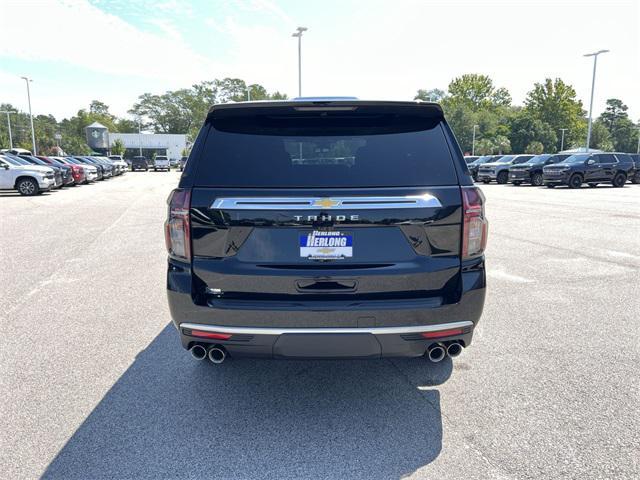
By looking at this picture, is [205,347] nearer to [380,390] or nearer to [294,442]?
[294,442]

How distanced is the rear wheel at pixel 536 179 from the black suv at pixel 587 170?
2.03 metres

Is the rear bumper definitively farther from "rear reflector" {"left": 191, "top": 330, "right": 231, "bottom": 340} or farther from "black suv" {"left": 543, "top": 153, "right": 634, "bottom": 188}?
"black suv" {"left": 543, "top": 153, "right": 634, "bottom": 188}

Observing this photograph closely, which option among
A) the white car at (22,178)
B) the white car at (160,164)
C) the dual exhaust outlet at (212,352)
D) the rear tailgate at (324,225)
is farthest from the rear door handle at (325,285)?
the white car at (160,164)

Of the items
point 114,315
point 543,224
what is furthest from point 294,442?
point 543,224

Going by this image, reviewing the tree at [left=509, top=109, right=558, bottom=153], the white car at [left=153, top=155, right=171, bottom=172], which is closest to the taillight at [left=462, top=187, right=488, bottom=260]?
the white car at [left=153, top=155, right=171, bottom=172]

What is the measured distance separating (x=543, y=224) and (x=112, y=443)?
11.6 meters

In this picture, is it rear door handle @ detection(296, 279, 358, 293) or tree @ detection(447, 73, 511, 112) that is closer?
rear door handle @ detection(296, 279, 358, 293)

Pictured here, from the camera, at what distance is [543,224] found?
12047mm

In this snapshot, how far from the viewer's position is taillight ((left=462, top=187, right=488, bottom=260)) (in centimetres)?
295

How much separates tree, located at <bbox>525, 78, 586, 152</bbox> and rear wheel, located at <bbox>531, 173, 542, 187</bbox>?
7173 centimetres

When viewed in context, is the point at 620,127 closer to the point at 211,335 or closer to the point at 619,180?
Result: the point at 619,180

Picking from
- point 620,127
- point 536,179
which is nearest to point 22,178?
point 536,179

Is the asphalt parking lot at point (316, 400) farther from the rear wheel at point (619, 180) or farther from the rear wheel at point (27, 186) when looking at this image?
the rear wheel at point (619, 180)

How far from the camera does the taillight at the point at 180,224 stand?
2.92m
